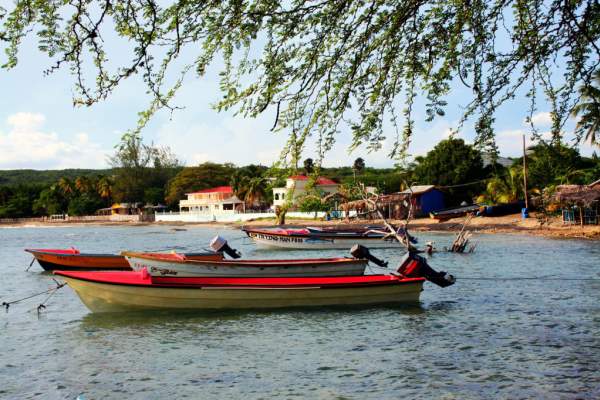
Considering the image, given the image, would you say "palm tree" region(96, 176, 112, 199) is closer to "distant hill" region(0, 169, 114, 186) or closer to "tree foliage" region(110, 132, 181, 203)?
"tree foliage" region(110, 132, 181, 203)

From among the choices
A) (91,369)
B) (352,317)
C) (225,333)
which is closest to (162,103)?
(91,369)

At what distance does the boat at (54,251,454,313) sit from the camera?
15.1 meters

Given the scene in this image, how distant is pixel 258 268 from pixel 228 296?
297 cm

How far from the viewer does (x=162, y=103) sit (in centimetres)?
600

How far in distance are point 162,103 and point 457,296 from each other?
14135mm

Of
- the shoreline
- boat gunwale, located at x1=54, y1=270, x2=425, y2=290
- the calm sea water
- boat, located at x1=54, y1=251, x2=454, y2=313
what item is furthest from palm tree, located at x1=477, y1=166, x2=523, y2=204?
boat gunwale, located at x1=54, y1=270, x2=425, y2=290

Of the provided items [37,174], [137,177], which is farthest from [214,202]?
[37,174]

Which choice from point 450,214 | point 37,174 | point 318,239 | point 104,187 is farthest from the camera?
point 37,174

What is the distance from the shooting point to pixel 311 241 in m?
37.2

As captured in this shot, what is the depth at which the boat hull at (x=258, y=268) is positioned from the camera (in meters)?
18.1

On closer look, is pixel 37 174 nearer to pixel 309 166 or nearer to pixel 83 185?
pixel 83 185

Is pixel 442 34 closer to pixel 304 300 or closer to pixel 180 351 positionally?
pixel 180 351

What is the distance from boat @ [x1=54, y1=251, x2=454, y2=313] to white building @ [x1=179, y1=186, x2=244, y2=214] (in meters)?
66.1

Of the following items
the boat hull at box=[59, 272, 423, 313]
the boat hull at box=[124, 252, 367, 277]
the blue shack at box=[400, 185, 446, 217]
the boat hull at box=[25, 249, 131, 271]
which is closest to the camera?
the boat hull at box=[59, 272, 423, 313]
